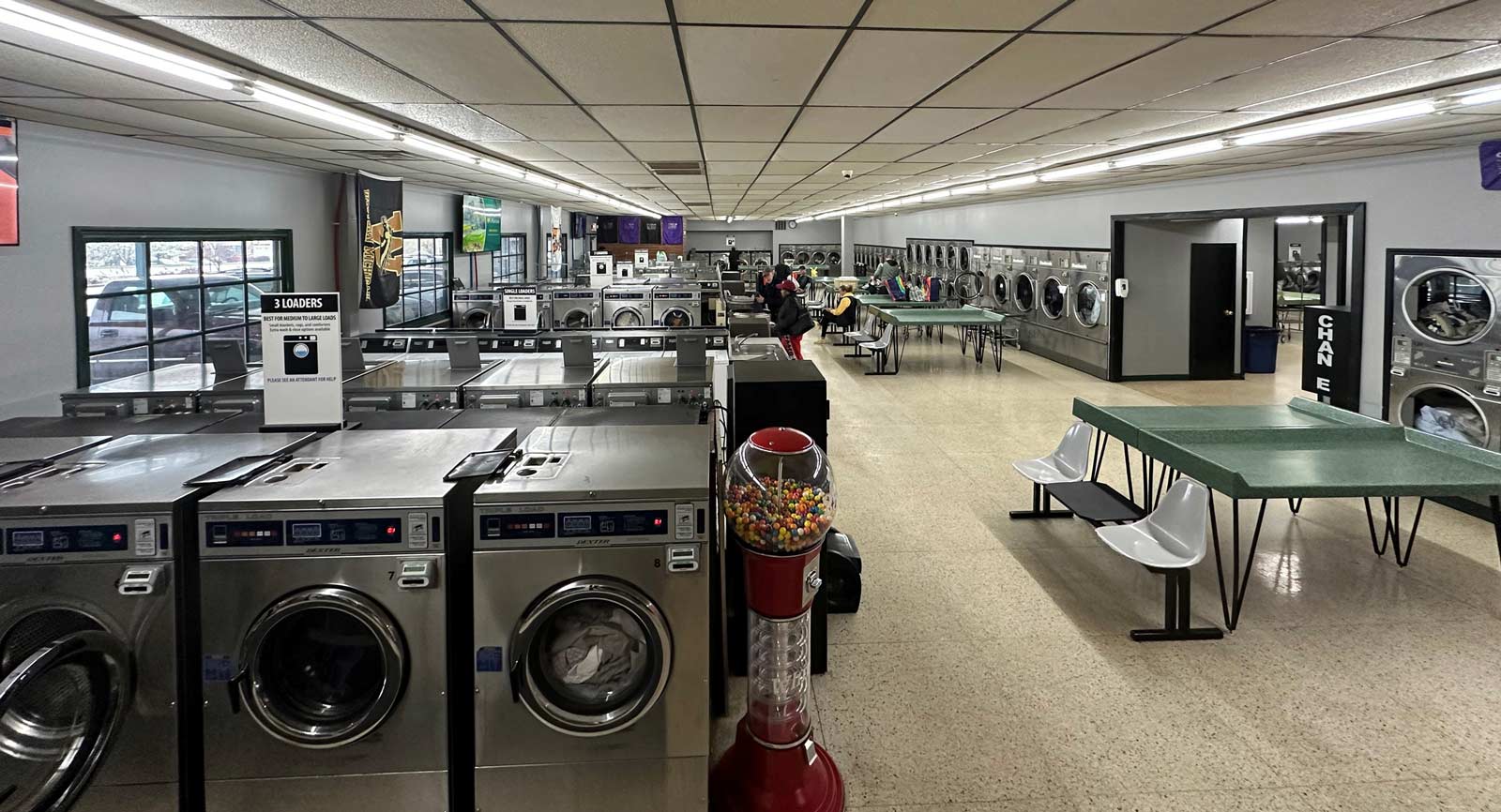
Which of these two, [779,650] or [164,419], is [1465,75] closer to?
[779,650]

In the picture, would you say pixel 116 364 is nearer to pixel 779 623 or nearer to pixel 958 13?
pixel 779 623

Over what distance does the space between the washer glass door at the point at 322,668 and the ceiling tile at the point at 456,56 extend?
215 centimetres

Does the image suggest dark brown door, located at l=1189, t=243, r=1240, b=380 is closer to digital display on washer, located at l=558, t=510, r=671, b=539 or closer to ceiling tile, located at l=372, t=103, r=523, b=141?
ceiling tile, located at l=372, t=103, r=523, b=141

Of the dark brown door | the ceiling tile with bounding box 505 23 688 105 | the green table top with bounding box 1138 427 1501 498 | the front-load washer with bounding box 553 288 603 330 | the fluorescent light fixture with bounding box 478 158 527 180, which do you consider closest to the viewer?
the ceiling tile with bounding box 505 23 688 105

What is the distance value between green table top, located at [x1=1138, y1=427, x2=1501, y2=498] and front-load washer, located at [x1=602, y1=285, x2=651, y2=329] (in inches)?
259

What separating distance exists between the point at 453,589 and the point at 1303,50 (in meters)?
4.03

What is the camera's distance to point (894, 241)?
2733 centimetres

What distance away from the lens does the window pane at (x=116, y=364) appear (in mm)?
6199

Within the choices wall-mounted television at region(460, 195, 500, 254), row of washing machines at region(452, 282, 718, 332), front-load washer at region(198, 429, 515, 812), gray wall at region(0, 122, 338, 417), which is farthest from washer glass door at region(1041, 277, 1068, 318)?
front-load washer at region(198, 429, 515, 812)

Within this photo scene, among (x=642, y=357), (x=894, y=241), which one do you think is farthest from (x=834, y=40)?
(x=894, y=241)

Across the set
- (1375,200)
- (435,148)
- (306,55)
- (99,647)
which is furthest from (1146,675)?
(435,148)

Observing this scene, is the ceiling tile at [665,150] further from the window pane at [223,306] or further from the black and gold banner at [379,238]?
the window pane at [223,306]

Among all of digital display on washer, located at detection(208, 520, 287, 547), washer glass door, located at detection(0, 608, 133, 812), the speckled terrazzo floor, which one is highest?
digital display on washer, located at detection(208, 520, 287, 547)

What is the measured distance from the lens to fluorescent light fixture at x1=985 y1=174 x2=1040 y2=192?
9.98 metres
